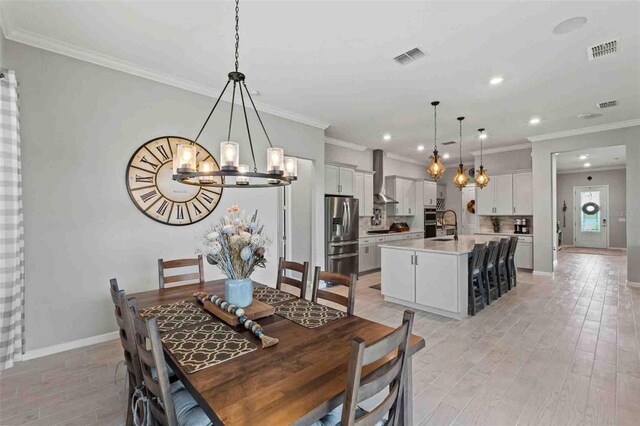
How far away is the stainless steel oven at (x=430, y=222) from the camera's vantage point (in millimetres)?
8532

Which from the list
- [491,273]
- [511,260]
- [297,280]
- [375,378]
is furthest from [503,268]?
[375,378]

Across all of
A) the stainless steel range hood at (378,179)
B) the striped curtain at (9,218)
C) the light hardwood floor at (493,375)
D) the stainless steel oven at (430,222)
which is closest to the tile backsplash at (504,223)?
the stainless steel oven at (430,222)

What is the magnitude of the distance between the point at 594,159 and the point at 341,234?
850 centimetres

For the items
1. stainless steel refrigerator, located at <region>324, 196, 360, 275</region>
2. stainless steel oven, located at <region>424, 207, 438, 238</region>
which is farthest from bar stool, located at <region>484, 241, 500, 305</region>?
stainless steel oven, located at <region>424, 207, 438, 238</region>

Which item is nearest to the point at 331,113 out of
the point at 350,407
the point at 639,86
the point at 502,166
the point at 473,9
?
the point at 473,9

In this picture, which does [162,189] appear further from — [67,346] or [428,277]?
[428,277]

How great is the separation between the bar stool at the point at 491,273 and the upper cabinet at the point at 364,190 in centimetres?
298

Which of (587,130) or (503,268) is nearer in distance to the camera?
(503,268)

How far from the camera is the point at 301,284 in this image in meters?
2.46

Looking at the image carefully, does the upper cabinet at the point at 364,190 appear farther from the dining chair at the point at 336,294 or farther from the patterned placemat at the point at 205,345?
the patterned placemat at the point at 205,345

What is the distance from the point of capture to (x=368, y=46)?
2.90 m

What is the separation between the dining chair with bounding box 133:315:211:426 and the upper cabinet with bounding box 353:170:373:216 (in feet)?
18.4

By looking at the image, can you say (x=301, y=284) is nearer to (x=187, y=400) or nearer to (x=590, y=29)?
(x=187, y=400)

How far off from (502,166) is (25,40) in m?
8.75
